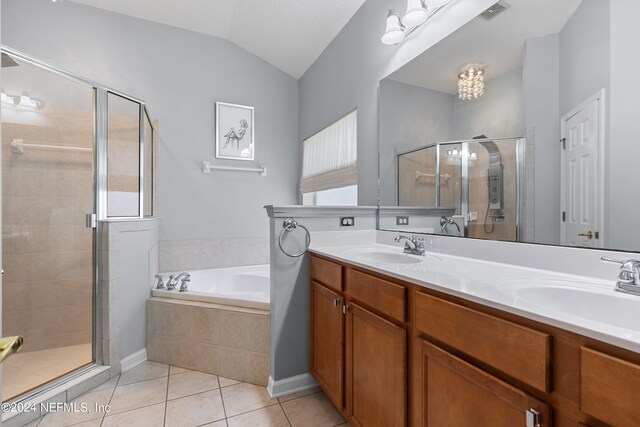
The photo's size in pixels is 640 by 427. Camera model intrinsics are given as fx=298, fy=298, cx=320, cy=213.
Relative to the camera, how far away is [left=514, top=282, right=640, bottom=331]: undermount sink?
753mm

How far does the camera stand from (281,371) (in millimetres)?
1826

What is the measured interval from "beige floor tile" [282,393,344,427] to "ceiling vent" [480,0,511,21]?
2.15 metres

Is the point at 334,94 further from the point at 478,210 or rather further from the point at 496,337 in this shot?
the point at 496,337

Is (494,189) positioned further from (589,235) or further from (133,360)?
(133,360)

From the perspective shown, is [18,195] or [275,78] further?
[275,78]

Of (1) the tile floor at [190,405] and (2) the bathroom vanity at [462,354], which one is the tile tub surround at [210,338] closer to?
(1) the tile floor at [190,405]

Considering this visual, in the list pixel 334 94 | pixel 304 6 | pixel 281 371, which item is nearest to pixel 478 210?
pixel 281 371

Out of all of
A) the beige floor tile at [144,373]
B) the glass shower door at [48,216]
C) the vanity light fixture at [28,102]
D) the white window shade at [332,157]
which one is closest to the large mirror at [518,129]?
the white window shade at [332,157]

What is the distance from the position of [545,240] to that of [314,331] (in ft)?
4.13

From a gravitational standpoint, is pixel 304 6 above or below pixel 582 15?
above

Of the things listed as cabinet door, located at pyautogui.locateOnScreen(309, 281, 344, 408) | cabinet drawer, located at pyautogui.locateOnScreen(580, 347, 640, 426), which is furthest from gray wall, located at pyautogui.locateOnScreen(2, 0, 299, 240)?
cabinet drawer, located at pyautogui.locateOnScreen(580, 347, 640, 426)

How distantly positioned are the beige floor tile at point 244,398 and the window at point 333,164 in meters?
1.57

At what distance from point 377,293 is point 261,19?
9.12 ft

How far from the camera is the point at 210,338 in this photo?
6.82 ft
